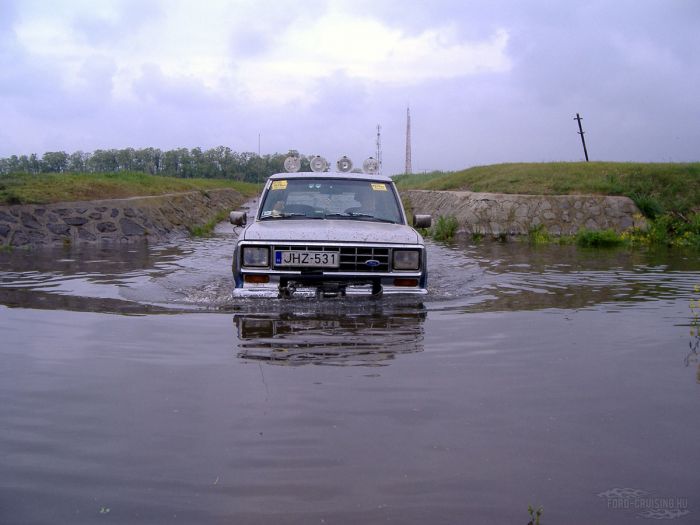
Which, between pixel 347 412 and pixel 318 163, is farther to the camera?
pixel 318 163

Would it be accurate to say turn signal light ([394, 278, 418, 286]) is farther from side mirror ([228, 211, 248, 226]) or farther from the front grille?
side mirror ([228, 211, 248, 226])

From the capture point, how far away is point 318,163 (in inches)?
335

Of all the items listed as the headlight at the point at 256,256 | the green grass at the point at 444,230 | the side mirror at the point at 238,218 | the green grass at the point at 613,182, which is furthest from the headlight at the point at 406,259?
the green grass at the point at 613,182

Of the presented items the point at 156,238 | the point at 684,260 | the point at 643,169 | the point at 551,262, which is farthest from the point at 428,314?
the point at 643,169

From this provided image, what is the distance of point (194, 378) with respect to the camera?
13.2 ft

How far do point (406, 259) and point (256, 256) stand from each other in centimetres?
137

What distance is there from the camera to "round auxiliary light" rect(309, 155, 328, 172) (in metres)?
8.46

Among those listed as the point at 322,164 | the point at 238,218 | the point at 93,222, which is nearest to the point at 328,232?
the point at 238,218

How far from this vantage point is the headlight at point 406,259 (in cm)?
626

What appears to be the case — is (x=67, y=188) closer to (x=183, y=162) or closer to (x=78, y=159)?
(x=78, y=159)

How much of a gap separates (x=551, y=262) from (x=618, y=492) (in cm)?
898

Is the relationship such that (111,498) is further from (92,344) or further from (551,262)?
(551,262)

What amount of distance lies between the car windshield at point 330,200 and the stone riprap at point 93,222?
811 cm

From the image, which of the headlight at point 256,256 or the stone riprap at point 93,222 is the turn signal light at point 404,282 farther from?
the stone riprap at point 93,222
